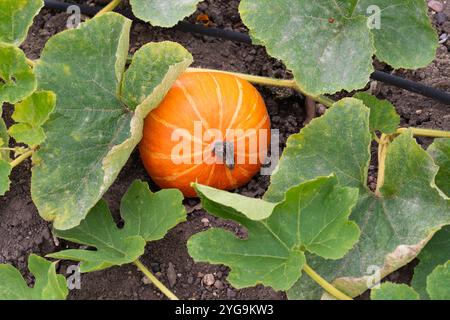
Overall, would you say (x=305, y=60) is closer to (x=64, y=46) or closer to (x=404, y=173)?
(x=404, y=173)

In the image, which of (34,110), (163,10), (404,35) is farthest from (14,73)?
(404,35)

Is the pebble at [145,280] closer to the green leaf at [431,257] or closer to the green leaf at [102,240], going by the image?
the green leaf at [102,240]

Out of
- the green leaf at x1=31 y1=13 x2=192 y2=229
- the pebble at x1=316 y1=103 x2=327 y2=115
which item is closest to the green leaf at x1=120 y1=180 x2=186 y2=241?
the green leaf at x1=31 y1=13 x2=192 y2=229

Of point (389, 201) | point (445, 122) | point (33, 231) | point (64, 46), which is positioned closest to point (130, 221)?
point (33, 231)

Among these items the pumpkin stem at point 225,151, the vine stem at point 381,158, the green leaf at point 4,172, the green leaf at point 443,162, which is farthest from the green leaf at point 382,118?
the green leaf at point 4,172

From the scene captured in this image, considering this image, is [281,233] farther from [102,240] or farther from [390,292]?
[102,240]

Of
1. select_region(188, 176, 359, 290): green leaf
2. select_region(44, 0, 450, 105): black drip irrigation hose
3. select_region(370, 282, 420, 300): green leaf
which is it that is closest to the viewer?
select_region(370, 282, 420, 300): green leaf

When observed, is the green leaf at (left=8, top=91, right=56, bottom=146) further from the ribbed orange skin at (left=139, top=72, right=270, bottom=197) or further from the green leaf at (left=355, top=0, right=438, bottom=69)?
the green leaf at (left=355, top=0, right=438, bottom=69)
